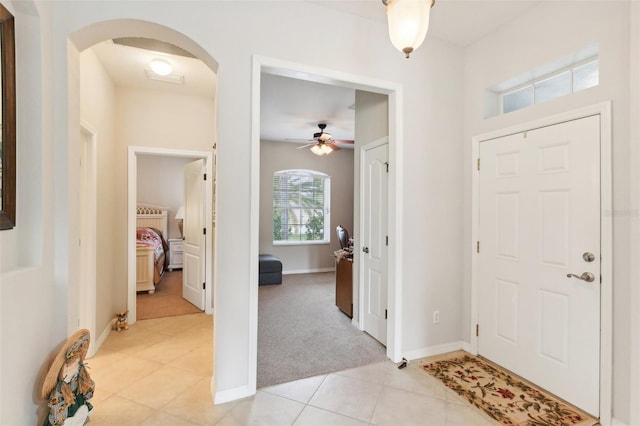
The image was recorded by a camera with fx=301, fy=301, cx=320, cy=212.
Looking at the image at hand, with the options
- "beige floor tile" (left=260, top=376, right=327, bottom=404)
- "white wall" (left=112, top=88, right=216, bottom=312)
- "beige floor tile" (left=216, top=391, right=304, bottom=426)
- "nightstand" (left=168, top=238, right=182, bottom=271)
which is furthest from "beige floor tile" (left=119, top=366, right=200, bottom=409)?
"nightstand" (left=168, top=238, right=182, bottom=271)

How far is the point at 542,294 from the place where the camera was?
7.76ft

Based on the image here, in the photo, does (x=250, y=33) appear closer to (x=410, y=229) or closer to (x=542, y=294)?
(x=410, y=229)

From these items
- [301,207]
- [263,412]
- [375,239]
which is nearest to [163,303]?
[263,412]

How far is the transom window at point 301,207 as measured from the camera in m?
6.84

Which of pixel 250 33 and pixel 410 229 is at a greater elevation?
pixel 250 33

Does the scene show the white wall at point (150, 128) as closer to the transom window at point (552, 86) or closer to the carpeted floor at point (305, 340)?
the carpeted floor at point (305, 340)

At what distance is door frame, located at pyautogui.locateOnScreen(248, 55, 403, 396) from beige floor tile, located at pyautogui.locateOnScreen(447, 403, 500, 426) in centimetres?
70

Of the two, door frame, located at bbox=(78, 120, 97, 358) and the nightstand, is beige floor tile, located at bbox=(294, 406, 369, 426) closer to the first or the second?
door frame, located at bbox=(78, 120, 97, 358)

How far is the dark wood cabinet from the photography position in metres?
3.90

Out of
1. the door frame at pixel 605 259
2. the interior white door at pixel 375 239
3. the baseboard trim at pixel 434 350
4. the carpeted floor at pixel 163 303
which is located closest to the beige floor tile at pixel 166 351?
the carpeted floor at pixel 163 303

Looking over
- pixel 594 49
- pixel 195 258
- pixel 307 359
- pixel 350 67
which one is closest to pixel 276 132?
pixel 195 258

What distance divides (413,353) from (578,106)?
2.37 meters

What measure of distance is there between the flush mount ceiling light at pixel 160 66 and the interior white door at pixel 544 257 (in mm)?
3202

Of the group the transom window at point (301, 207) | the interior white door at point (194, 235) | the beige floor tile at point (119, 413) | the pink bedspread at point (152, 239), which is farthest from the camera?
the transom window at point (301, 207)
